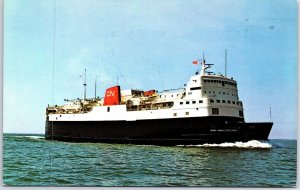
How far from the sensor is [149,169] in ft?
29.9

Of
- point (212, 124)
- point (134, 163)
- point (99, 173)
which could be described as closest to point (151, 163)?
point (134, 163)

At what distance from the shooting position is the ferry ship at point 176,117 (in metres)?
13.9

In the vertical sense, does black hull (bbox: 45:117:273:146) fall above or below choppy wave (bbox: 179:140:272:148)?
above

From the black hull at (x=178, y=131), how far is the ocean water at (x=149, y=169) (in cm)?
258

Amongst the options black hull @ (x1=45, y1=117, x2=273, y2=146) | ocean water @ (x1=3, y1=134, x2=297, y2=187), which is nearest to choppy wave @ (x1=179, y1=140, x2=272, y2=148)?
black hull @ (x1=45, y1=117, x2=273, y2=146)

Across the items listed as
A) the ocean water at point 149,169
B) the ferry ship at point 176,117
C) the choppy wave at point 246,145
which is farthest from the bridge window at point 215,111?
the ocean water at point 149,169

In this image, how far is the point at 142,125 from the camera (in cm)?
1562

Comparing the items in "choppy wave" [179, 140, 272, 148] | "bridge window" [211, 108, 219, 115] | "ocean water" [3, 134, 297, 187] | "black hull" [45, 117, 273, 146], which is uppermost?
"bridge window" [211, 108, 219, 115]

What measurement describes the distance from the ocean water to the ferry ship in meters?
2.71

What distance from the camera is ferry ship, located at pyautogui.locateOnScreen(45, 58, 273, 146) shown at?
45.6ft

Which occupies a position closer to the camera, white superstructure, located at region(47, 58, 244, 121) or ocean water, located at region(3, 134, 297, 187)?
ocean water, located at region(3, 134, 297, 187)

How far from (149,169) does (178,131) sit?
212 inches

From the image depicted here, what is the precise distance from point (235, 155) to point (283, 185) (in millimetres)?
3120

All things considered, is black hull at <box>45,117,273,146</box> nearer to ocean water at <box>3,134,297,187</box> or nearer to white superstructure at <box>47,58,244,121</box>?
white superstructure at <box>47,58,244,121</box>
